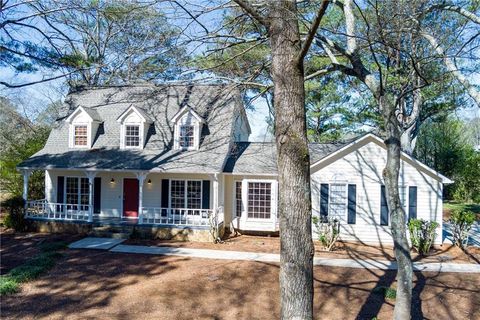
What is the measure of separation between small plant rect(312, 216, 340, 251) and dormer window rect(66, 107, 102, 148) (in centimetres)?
1151

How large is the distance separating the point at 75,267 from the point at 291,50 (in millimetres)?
10041

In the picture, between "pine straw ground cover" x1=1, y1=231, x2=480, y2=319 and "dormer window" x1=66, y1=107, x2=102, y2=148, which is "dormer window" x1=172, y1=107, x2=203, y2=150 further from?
"pine straw ground cover" x1=1, y1=231, x2=480, y2=319

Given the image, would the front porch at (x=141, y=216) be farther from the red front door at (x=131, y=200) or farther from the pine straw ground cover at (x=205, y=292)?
the pine straw ground cover at (x=205, y=292)

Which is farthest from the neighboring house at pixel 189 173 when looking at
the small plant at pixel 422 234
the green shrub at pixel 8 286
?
the green shrub at pixel 8 286

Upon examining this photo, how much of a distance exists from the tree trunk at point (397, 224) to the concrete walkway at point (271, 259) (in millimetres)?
4821

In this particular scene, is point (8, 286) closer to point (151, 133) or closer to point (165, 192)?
point (165, 192)

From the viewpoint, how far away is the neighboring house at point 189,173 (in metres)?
15.5

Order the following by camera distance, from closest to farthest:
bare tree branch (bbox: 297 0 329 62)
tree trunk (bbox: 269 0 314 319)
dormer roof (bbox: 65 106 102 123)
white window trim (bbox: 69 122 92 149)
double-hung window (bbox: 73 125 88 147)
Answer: bare tree branch (bbox: 297 0 329 62) < tree trunk (bbox: 269 0 314 319) < dormer roof (bbox: 65 106 102 123) < white window trim (bbox: 69 122 92 149) < double-hung window (bbox: 73 125 88 147)

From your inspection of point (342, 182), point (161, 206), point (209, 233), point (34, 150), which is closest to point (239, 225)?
point (209, 233)

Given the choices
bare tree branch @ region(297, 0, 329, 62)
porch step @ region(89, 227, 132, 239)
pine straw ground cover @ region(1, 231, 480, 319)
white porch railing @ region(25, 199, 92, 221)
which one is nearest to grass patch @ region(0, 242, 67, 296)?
pine straw ground cover @ region(1, 231, 480, 319)

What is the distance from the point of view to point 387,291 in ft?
31.5

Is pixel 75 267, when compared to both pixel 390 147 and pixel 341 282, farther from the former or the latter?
pixel 390 147

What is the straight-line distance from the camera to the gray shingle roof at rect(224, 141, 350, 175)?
16.7 m

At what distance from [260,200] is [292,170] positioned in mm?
12194
